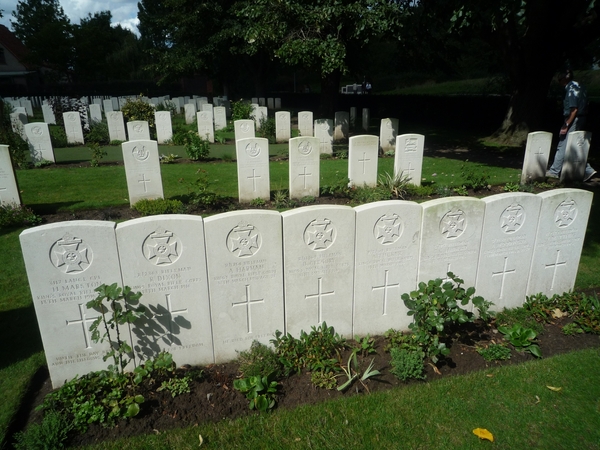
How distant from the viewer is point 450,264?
4.50 metres

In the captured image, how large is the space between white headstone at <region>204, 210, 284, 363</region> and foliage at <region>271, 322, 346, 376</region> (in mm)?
208

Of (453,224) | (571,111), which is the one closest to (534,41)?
(571,111)

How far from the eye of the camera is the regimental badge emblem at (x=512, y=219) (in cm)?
448

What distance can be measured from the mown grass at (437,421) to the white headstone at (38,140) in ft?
38.6

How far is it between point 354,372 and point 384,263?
3.57ft

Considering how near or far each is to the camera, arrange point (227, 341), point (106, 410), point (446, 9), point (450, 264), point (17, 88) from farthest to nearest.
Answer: point (17, 88) < point (446, 9) < point (450, 264) < point (227, 341) < point (106, 410)

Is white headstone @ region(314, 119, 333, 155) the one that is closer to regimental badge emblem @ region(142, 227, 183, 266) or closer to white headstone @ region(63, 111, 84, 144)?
white headstone @ region(63, 111, 84, 144)

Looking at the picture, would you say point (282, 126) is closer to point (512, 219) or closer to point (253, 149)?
point (253, 149)

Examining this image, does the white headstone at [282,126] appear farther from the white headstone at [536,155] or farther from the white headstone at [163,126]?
the white headstone at [536,155]

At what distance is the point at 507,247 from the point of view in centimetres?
462

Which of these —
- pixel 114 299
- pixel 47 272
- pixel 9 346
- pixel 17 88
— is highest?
pixel 17 88

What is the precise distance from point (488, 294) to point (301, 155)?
5314 mm

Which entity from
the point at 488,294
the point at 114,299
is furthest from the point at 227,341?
the point at 488,294

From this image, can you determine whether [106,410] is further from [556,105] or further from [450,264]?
[556,105]
